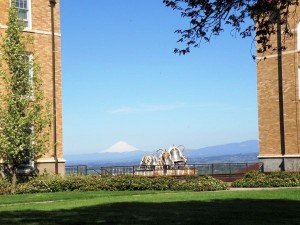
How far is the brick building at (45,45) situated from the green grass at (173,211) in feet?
38.1

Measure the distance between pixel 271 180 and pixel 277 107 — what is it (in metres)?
10.0

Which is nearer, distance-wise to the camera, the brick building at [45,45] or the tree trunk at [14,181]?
the tree trunk at [14,181]

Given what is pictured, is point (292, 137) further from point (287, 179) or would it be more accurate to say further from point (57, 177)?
point (57, 177)

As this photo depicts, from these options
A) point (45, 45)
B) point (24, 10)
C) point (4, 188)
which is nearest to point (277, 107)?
point (45, 45)

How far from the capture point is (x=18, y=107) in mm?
31719

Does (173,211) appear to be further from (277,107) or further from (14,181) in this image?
(277,107)

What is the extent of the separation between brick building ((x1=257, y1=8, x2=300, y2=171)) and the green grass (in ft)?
46.8

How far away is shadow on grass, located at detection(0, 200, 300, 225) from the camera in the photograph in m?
15.1

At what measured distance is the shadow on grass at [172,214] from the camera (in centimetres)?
1511

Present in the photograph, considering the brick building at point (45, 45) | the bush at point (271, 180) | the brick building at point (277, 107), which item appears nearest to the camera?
the bush at point (271, 180)

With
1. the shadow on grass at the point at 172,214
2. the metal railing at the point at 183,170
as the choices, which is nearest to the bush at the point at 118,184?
the shadow on grass at the point at 172,214

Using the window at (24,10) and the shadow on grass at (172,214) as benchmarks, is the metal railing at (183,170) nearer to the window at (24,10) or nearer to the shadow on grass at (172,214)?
the window at (24,10)

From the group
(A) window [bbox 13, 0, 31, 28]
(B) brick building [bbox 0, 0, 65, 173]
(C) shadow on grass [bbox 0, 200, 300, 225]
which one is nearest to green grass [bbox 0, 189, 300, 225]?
(C) shadow on grass [bbox 0, 200, 300, 225]

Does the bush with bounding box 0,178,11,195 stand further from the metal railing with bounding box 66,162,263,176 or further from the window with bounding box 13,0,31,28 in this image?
the window with bounding box 13,0,31,28
